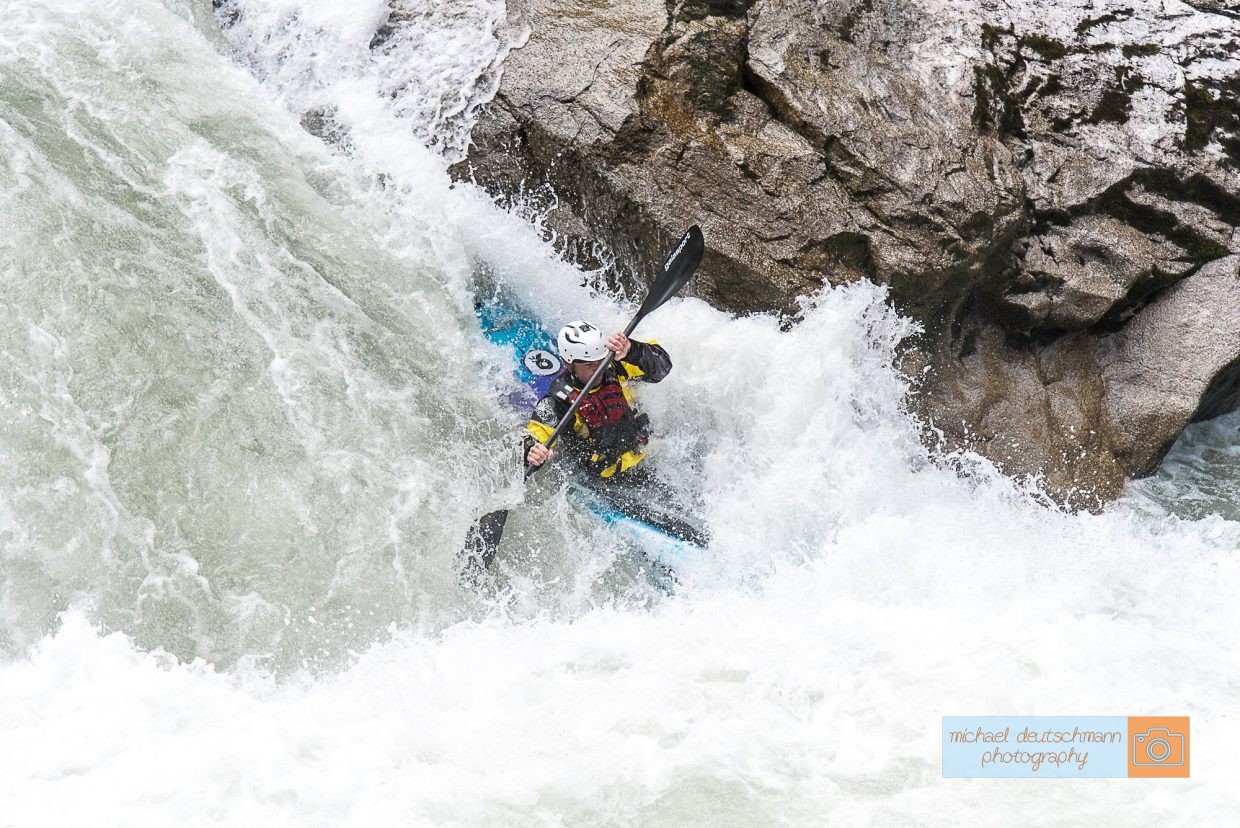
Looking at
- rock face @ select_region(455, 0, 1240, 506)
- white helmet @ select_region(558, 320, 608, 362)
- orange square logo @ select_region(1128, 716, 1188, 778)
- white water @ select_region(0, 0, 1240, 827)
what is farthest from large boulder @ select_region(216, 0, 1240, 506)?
orange square logo @ select_region(1128, 716, 1188, 778)

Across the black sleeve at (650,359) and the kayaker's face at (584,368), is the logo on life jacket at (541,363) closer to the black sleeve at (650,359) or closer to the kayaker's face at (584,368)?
the kayaker's face at (584,368)

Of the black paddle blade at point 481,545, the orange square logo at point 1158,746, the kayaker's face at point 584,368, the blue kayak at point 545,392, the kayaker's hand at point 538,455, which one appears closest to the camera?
the orange square logo at point 1158,746

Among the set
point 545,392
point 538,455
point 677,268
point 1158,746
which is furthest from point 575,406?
point 1158,746

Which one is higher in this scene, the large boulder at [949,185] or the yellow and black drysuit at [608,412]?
the large boulder at [949,185]

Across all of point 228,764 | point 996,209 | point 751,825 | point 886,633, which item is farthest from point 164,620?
point 996,209

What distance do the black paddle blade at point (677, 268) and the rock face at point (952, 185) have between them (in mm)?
353

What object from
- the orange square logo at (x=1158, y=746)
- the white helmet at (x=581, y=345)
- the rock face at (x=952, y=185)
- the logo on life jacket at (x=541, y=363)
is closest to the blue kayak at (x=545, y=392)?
the logo on life jacket at (x=541, y=363)

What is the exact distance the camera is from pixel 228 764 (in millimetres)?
3682

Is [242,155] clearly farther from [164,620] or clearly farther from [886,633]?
[886,633]

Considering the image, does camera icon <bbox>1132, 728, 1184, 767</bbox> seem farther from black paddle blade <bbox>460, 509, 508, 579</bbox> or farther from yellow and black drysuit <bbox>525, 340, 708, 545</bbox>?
black paddle blade <bbox>460, 509, 508, 579</bbox>

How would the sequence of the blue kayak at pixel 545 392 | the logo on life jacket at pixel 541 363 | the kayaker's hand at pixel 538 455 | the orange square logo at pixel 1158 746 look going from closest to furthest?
1. the orange square logo at pixel 1158 746
2. the kayaker's hand at pixel 538 455
3. the blue kayak at pixel 545 392
4. the logo on life jacket at pixel 541 363

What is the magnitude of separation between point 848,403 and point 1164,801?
2.64 m

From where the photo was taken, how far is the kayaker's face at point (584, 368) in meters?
5.23

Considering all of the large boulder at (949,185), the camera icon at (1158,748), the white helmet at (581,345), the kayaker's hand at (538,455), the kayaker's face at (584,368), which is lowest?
the kayaker's hand at (538,455)
